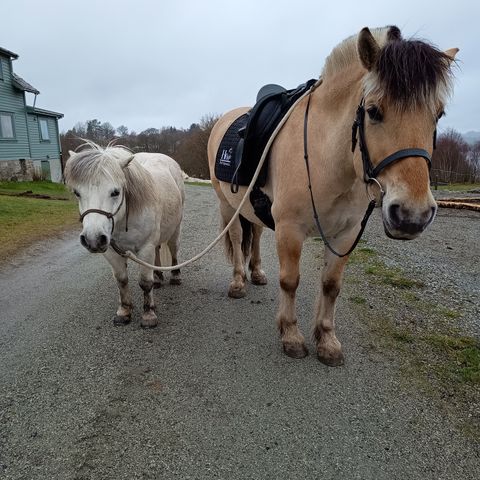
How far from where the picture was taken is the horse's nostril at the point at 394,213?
1.62 meters

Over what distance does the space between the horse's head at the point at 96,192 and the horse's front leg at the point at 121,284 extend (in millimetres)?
588

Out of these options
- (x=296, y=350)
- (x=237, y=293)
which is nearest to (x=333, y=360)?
(x=296, y=350)

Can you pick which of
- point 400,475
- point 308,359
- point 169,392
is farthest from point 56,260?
point 400,475

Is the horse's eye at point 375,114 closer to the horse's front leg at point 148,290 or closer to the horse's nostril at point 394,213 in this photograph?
the horse's nostril at point 394,213

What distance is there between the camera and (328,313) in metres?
2.91

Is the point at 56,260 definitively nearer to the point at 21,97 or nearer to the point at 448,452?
the point at 448,452

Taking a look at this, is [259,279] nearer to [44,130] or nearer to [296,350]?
[296,350]

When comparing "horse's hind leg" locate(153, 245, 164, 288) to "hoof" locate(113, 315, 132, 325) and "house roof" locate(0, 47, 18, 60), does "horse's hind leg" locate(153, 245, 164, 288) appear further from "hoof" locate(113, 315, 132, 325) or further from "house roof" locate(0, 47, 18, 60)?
"house roof" locate(0, 47, 18, 60)

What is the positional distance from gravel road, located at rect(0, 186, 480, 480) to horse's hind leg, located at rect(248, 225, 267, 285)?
0.89 feet

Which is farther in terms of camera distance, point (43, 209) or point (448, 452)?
point (43, 209)

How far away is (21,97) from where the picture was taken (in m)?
19.4

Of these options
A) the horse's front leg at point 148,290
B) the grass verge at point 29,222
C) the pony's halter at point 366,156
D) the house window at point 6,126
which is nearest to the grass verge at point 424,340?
the pony's halter at point 366,156

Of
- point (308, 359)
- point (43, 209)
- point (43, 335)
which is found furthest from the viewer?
point (43, 209)

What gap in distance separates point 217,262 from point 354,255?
231 centimetres
